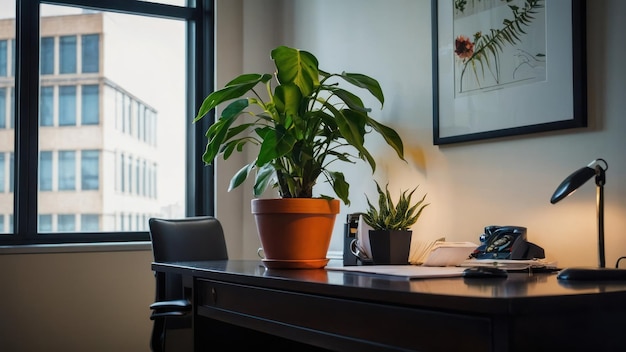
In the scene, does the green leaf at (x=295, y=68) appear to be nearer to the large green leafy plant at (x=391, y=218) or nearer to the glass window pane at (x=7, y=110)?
the large green leafy plant at (x=391, y=218)

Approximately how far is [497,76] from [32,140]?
8.34 feet

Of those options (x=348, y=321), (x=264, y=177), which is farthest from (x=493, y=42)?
(x=348, y=321)

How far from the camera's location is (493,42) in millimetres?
2578

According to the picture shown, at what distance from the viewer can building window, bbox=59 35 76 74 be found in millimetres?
4086

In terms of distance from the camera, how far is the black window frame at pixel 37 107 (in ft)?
12.8

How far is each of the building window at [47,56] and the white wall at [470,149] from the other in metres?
1.31

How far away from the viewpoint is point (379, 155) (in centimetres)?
322

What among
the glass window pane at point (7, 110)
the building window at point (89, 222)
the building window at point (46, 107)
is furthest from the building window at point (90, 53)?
the building window at point (89, 222)

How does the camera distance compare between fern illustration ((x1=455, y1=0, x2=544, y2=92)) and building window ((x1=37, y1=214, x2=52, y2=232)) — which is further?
building window ((x1=37, y1=214, x2=52, y2=232))

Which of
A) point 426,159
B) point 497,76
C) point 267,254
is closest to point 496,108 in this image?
point 497,76

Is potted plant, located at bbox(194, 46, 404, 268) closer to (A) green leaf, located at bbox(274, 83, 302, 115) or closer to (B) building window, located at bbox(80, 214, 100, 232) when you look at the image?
(A) green leaf, located at bbox(274, 83, 302, 115)

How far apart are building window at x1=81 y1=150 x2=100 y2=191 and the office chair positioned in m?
1.12

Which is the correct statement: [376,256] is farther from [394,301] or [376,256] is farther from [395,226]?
[394,301]

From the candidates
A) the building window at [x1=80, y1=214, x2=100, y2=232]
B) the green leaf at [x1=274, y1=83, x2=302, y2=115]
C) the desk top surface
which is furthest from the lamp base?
the building window at [x1=80, y1=214, x2=100, y2=232]
